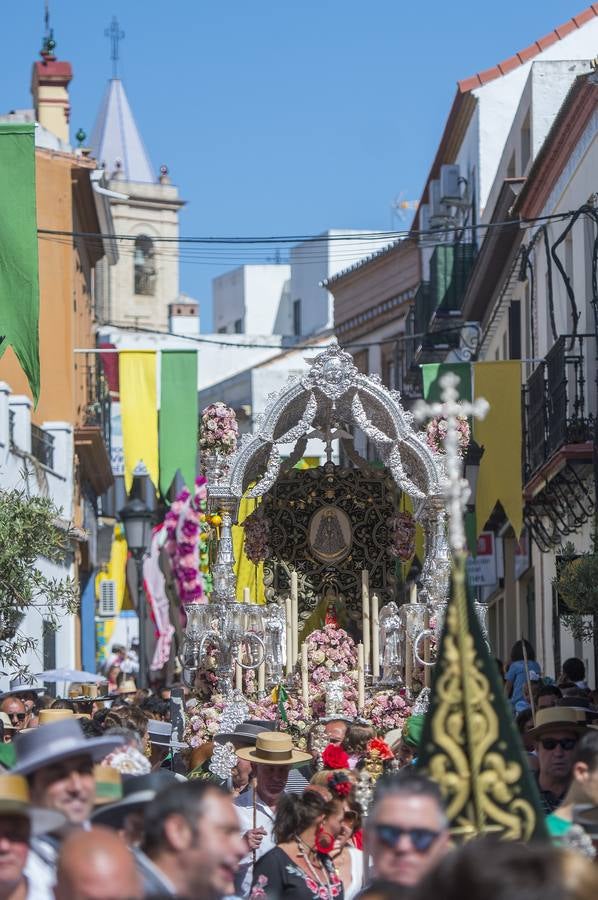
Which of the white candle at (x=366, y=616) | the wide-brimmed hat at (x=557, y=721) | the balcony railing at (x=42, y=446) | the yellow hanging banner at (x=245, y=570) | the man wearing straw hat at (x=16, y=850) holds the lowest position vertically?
the man wearing straw hat at (x=16, y=850)

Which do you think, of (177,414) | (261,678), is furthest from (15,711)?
(177,414)

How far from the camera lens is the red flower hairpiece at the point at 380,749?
35.0 feet

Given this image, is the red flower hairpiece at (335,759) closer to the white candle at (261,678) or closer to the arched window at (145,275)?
the white candle at (261,678)

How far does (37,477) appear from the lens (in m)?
25.9

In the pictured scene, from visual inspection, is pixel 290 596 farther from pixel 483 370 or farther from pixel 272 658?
pixel 483 370

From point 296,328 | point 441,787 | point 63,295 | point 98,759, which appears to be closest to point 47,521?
point 98,759

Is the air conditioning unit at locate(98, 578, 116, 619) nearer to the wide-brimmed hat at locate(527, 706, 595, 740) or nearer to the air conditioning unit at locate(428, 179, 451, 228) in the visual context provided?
the air conditioning unit at locate(428, 179, 451, 228)

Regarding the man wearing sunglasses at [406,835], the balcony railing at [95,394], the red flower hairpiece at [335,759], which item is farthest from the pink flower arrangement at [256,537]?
the balcony railing at [95,394]

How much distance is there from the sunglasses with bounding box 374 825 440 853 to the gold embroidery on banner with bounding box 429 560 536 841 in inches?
26.1

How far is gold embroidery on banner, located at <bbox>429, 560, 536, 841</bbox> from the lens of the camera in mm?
5816

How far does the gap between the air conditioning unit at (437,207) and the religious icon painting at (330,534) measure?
678 inches

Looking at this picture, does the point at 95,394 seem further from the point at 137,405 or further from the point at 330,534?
the point at 330,534

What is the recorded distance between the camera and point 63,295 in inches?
1160

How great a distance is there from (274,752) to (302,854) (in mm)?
1976
